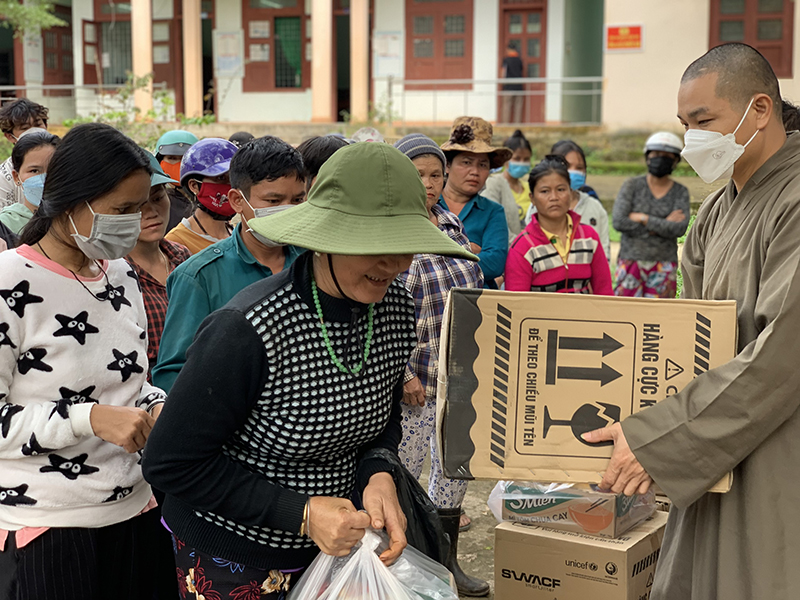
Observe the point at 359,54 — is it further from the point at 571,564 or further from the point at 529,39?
the point at 571,564

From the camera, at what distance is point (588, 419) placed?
2092 millimetres

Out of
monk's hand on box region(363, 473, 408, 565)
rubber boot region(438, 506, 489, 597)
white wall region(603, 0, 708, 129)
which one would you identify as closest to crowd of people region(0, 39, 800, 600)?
monk's hand on box region(363, 473, 408, 565)

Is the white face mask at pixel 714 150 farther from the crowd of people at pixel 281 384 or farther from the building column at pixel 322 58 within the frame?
the building column at pixel 322 58

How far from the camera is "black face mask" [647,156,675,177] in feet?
21.3

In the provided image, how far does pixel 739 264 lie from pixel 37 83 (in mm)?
20123

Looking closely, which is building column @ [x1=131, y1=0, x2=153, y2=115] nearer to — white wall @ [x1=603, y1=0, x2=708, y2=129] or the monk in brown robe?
white wall @ [x1=603, y1=0, x2=708, y2=129]

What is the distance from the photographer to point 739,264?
221cm

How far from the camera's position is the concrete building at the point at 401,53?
15.0 m

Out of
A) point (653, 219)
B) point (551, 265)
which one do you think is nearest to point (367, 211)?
point (551, 265)

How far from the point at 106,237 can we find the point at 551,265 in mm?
2877

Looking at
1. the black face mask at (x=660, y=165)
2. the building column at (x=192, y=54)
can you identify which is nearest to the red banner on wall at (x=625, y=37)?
the building column at (x=192, y=54)

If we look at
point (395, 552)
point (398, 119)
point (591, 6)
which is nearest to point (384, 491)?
point (395, 552)

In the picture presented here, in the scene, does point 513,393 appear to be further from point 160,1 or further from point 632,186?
point 160,1

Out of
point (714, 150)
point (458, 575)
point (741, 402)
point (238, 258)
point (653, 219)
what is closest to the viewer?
point (741, 402)
